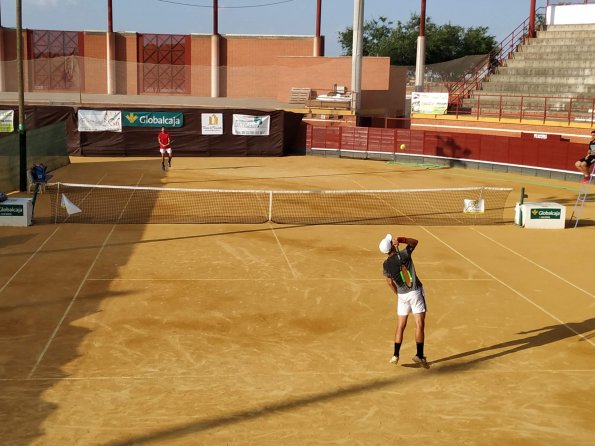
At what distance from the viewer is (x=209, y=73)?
194 feet

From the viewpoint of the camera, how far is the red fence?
3406cm

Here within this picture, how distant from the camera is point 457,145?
1505 inches

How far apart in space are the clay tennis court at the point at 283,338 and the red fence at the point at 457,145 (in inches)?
570

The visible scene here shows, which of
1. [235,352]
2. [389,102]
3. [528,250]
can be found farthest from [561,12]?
[235,352]

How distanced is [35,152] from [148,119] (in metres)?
10.6

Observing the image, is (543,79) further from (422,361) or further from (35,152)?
(422,361)

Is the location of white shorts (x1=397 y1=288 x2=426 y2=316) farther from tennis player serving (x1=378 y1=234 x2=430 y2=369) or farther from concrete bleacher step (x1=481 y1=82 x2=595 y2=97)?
concrete bleacher step (x1=481 y1=82 x2=595 y2=97)

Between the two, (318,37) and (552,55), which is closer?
(552,55)

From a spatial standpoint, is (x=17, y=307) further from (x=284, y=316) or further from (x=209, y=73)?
(x=209, y=73)

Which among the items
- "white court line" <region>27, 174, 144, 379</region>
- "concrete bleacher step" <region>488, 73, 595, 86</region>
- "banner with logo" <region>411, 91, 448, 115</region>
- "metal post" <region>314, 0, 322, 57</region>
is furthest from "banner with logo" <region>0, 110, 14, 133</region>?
"metal post" <region>314, 0, 322, 57</region>

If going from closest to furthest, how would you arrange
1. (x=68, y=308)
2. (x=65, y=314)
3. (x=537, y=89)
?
(x=65, y=314), (x=68, y=308), (x=537, y=89)

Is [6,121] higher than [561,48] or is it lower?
lower

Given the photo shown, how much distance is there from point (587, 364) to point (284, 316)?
5.12 m

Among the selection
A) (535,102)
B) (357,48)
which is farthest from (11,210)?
(535,102)
